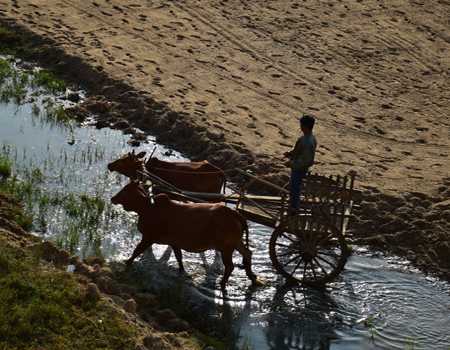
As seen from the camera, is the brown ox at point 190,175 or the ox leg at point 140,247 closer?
the ox leg at point 140,247

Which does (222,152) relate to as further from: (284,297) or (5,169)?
(284,297)

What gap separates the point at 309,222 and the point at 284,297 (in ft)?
3.56

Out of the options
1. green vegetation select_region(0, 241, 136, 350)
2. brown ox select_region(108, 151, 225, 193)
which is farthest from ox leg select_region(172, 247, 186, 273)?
green vegetation select_region(0, 241, 136, 350)

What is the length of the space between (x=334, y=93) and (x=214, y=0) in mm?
5733

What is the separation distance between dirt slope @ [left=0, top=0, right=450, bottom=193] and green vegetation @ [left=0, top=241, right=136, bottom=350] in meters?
6.28

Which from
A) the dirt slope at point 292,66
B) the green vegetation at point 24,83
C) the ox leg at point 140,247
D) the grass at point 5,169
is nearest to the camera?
the ox leg at point 140,247

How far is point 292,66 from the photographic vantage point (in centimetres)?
1931

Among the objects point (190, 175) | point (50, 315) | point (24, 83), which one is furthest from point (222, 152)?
point (50, 315)

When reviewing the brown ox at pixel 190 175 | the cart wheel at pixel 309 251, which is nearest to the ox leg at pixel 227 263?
the cart wheel at pixel 309 251

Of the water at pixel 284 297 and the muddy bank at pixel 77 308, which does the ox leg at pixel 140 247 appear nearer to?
the water at pixel 284 297

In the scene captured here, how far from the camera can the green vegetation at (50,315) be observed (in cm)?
866

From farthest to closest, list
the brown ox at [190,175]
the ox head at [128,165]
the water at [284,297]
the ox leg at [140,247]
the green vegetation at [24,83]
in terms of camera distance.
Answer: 1. the green vegetation at [24,83]
2. the ox head at [128,165]
3. the brown ox at [190,175]
4. the ox leg at [140,247]
5. the water at [284,297]

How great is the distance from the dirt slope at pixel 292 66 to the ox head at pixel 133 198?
153 inches

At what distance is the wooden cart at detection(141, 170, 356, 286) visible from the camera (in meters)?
11.1
